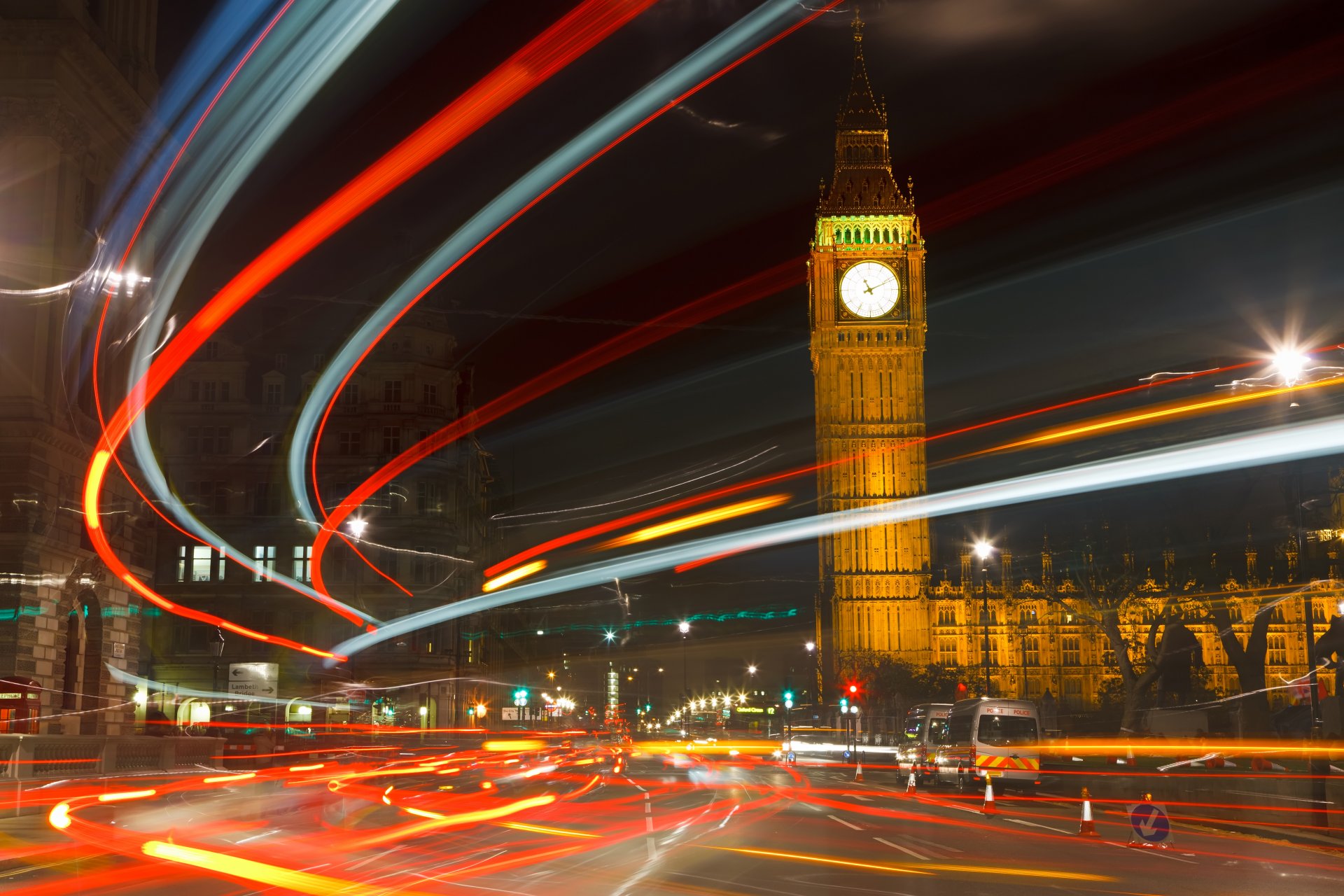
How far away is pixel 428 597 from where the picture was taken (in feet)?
246

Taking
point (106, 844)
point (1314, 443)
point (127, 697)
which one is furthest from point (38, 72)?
point (1314, 443)

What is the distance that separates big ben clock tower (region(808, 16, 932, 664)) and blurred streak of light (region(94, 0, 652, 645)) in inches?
4563

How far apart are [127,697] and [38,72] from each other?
19.5 meters

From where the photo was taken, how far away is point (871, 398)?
14162 cm

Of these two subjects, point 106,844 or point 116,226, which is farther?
point 116,226

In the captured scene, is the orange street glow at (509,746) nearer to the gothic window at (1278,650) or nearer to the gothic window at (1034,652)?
the gothic window at (1278,650)

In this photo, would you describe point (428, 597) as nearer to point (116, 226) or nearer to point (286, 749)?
point (286, 749)

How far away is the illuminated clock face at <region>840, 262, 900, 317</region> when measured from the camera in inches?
5502

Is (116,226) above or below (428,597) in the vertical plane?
above

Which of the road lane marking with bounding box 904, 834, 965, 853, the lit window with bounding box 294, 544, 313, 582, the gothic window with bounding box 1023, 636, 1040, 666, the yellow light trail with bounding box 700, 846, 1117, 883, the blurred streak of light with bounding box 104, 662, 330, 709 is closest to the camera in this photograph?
the yellow light trail with bounding box 700, 846, 1117, 883

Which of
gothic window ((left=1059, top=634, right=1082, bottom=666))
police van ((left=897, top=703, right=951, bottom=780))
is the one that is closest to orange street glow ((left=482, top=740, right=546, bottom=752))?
police van ((left=897, top=703, right=951, bottom=780))

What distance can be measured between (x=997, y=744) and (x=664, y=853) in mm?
18820

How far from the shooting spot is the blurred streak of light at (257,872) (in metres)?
12.4

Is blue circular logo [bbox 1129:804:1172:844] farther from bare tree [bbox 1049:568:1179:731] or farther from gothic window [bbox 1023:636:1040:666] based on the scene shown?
gothic window [bbox 1023:636:1040:666]
